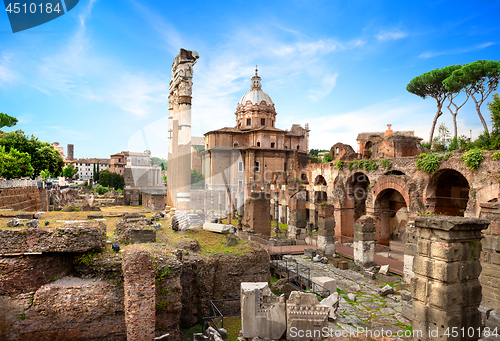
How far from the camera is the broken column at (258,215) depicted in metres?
16.3

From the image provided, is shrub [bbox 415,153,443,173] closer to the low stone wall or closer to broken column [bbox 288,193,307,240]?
broken column [bbox 288,193,307,240]

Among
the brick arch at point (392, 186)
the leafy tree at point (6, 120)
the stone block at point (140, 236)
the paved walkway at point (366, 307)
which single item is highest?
the leafy tree at point (6, 120)

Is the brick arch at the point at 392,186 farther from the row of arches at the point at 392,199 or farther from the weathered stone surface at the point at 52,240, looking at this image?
the weathered stone surface at the point at 52,240

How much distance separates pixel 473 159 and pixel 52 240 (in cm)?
1498

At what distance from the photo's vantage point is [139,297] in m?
5.79

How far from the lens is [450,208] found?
17.8m

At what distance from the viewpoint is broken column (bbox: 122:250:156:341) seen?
18.8ft

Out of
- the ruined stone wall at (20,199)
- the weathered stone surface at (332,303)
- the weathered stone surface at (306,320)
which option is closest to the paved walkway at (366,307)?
the weathered stone surface at (332,303)

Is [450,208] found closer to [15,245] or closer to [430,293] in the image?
[430,293]

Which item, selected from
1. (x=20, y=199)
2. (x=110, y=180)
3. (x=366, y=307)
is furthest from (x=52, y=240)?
(x=110, y=180)

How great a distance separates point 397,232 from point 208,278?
16.4m

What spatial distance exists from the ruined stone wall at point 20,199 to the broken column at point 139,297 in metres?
A: 12.2

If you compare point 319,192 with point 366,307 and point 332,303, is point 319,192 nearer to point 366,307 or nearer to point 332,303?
point 366,307

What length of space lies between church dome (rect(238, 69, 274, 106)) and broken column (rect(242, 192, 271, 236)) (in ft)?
92.2
